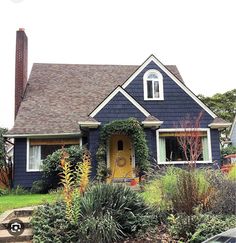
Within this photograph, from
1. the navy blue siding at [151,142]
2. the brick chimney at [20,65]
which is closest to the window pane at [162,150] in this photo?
the navy blue siding at [151,142]

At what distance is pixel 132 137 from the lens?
16.9 meters

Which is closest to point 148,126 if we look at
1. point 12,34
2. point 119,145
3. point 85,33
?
point 119,145

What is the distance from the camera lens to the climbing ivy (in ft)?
54.4

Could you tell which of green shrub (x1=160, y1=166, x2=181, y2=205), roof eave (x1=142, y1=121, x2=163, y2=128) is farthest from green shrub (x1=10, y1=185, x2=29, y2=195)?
green shrub (x1=160, y1=166, x2=181, y2=205)

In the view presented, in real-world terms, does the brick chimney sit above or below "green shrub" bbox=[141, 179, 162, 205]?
above

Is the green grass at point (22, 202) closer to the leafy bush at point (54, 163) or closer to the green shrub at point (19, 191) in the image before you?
the leafy bush at point (54, 163)

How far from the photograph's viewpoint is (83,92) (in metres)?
21.7

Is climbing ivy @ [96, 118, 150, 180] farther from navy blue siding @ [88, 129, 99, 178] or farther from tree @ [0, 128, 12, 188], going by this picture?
tree @ [0, 128, 12, 188]

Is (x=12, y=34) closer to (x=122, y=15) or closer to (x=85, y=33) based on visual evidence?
(x=85, y=33)

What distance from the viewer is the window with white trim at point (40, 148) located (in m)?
18.7

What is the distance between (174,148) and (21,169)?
7412 mm

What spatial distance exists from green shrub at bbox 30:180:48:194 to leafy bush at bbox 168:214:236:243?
10.5 meters

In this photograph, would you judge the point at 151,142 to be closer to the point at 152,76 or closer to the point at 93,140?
the point at 93,140

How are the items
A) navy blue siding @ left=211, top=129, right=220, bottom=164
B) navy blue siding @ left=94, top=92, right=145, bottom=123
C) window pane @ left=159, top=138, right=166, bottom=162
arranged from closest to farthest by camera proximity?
1. navy blue siding @ left=94, top=92, right=145, bottom=123
2. window pane @ left=159, top=138, right=166, bottom=162
3. navy blue siding @ left=211, top=129, right=220, bottom=164
